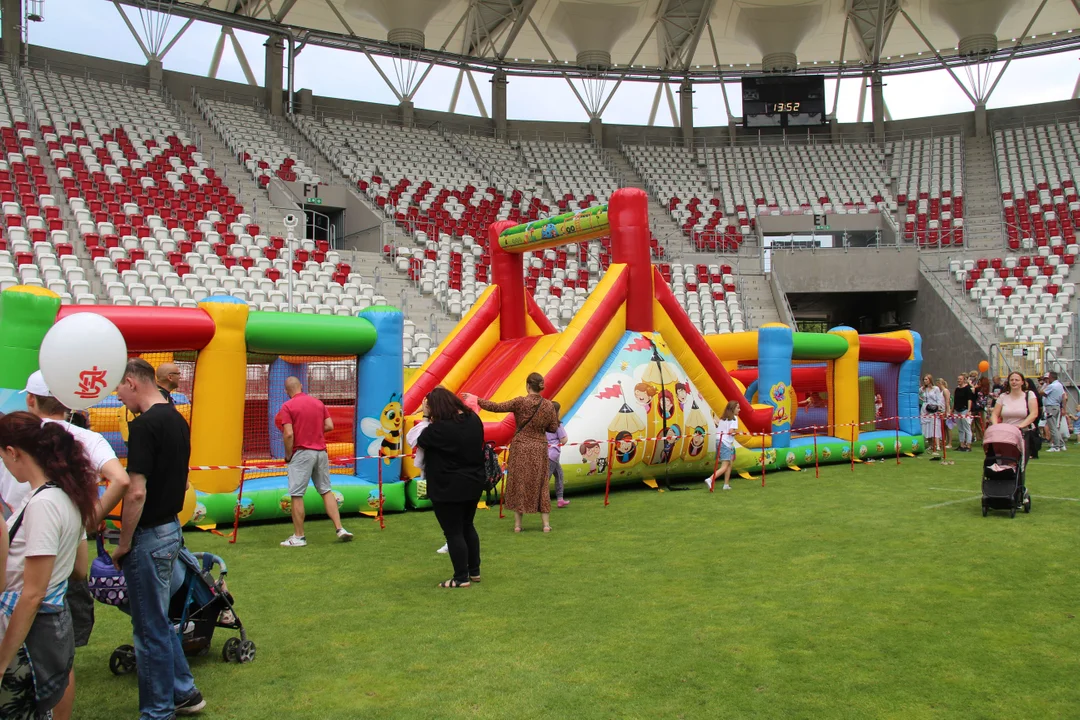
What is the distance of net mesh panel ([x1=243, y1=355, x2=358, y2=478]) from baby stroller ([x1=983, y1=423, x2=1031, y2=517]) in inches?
247

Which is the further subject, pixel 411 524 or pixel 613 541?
pixel 411 524

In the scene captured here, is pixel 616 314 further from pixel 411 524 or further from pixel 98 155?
pixel 98 155

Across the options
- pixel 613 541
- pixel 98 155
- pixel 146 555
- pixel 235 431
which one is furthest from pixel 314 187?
pixel 146 555

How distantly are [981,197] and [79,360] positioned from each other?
30.8 metres

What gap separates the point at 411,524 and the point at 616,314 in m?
3.82

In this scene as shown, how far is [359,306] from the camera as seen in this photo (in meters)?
17.0

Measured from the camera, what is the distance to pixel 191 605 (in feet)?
14.6

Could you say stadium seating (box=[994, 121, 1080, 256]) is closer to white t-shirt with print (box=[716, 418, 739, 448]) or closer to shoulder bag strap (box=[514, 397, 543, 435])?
white t-shirt with print (box=[716, 418, 739, 448])

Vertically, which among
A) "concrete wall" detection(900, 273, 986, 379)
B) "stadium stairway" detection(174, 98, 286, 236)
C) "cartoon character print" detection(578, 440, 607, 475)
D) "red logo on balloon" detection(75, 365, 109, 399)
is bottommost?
"cartoon character print" detection(578, 440, 607, 475)

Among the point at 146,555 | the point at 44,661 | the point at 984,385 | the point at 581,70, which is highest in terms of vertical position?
the point at 581,70

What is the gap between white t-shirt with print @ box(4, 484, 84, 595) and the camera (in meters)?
2.92

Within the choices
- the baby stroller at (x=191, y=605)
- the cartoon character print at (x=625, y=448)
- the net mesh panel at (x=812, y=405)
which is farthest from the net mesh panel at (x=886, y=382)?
the baby stroller at (x=191, y=605)

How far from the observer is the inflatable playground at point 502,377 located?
8.09 metres

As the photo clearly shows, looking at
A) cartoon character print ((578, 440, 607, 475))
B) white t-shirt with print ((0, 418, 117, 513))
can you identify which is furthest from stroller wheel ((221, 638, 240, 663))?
cartoon character print ((578, 440, 607, 475))
